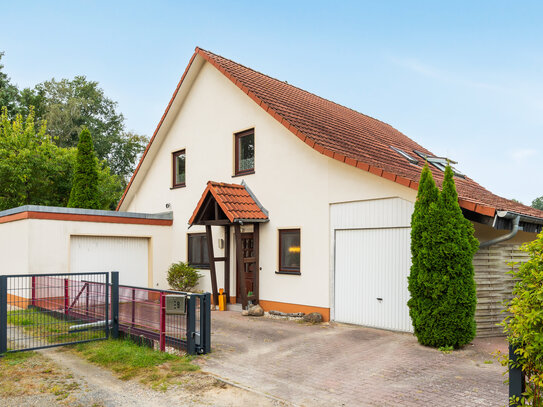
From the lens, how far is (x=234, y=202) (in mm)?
12562

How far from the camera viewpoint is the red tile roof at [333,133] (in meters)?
10.8

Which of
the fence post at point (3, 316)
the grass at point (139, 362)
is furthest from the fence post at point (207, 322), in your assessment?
the fence post at point (3, 316)

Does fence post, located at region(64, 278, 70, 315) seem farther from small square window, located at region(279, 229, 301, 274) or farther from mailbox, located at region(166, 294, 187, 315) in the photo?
small square window, located at region(279, 229, 301, 274)

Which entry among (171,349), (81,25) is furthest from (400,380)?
(81,25)

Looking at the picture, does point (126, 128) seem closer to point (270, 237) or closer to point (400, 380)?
point (270, 237)

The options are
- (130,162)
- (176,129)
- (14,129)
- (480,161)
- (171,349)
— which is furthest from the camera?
(130,162)

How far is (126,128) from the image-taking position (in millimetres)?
44500

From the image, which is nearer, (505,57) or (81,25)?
(505,57)

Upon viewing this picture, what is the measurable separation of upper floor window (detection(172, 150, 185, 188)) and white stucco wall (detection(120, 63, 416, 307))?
0.18 m

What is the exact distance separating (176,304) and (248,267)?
5.59 metres

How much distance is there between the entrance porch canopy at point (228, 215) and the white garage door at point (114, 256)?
11.0 ft

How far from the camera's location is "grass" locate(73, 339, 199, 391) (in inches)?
255

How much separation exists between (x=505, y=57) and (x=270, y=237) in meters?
9.45

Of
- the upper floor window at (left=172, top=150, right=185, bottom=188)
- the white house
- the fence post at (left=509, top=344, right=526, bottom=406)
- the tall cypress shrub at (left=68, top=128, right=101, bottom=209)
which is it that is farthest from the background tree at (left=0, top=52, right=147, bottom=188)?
the fence post at (left=509, top=344, right=526, bottom=406)
